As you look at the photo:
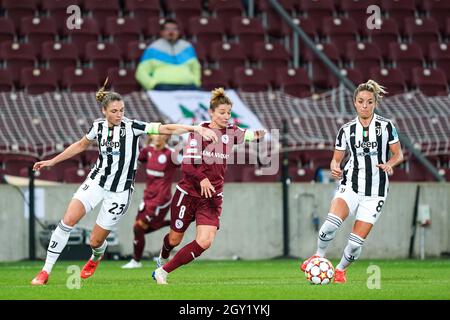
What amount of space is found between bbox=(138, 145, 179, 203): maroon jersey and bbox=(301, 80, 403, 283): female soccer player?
4.38 meters

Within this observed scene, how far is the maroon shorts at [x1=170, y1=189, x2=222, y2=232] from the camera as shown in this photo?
12266 mm

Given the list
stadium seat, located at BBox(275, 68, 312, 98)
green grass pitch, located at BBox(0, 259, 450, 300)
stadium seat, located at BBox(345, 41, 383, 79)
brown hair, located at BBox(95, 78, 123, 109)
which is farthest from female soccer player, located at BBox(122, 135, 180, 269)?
stadium seat, located at BBox(345, 41, 383, 79)

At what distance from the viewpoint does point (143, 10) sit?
22641mm

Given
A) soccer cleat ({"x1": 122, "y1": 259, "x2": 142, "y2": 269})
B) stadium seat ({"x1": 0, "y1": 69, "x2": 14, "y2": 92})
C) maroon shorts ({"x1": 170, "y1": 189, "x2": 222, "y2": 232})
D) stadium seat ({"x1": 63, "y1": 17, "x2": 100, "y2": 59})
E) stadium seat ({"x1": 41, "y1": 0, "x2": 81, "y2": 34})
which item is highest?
stadium seat ({"x1": 41, "y1": 0, "x2": 81, "y2": 34})

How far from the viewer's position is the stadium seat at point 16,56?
20938 millimetres

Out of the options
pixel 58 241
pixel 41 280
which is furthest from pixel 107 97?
pixel 41 280

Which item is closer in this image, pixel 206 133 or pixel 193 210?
pixel 206 133

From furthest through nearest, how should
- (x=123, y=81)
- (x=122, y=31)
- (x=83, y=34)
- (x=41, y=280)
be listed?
(x=122, y=31) < (x=83, y=34) < (x=123, y=81) < (x=41, y=280)

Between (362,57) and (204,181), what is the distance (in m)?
11.5

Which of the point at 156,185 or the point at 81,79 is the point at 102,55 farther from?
the point at 156,185

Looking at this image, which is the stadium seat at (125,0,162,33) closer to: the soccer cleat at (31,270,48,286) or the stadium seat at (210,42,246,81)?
the stadium seat at (210,42,246,81)

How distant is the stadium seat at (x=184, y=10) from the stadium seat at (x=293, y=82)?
89.0 inches

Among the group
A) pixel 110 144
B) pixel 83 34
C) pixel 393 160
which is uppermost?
pixel 83 34

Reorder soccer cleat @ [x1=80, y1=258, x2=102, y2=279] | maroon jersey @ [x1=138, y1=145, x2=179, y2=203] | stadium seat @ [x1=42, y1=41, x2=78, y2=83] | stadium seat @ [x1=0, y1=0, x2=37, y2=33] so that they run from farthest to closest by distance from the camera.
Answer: stadium seat @ [x1=0, y1=0, x2=37, y2=33], stadium seat @ [x1=42, y1=41, x2=78, y2=83], maroon jersey @ [x1=138, y1=145, x2=179, y2=203], soccer cleat @ [x1=80, y1=258, x2=102, y2=279]
